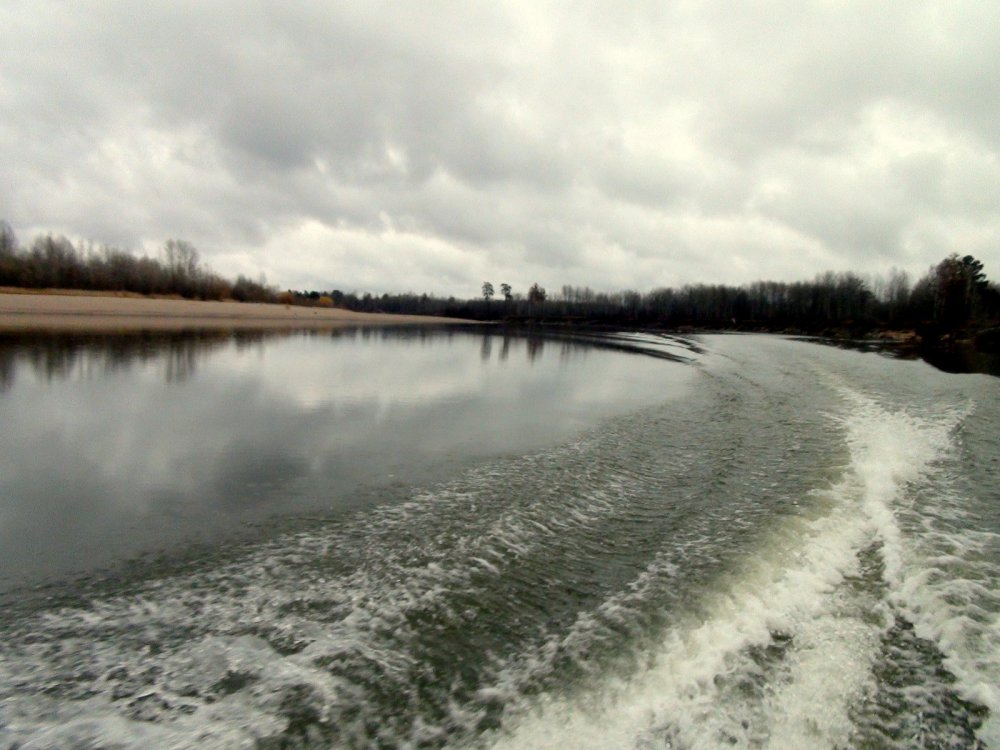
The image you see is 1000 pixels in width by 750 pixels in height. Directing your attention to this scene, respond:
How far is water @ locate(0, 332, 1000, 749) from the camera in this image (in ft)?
11.1

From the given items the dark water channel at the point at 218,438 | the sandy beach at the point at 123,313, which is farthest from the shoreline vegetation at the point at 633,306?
the dark water channel at the point at 218,438

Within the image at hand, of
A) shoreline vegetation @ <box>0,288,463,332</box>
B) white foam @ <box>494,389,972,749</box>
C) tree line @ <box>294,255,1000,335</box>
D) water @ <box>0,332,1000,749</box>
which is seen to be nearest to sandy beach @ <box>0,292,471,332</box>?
shoreline vegetation @ <box>0,288,463,332</box>

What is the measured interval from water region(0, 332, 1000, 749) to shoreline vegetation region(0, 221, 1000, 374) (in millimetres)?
26272

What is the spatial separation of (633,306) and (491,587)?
6395 inches

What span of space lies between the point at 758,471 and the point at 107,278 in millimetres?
94825

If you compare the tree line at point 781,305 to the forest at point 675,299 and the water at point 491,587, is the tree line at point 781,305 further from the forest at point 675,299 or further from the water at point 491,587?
the water at point 491,587

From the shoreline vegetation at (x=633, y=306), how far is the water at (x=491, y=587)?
26.3 meters

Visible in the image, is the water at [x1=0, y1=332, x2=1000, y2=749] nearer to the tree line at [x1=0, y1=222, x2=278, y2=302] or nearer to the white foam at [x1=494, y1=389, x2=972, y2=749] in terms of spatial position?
the white foam at [x1=494, y1=389, x2=972, y2=749]

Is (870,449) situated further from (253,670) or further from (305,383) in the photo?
(305,383)

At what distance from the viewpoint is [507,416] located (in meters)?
13.2

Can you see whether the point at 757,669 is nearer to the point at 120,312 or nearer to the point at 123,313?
the point at 123,313

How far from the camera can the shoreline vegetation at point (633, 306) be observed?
50.9m

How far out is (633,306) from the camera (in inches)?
6280

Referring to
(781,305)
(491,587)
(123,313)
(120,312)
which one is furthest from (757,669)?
(781,305)
